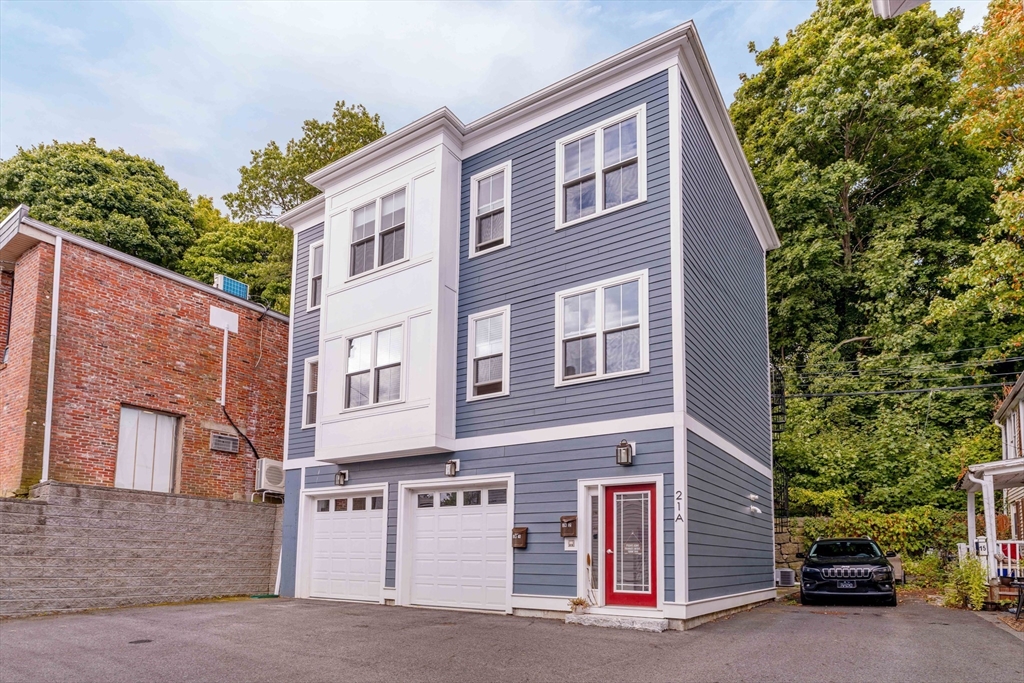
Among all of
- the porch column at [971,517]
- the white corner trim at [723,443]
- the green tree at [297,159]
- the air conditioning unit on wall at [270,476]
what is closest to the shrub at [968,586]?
the porch column at [971,517]

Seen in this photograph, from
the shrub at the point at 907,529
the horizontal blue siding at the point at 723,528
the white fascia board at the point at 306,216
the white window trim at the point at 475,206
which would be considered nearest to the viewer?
A: the horizontal blue siding at the point at 723,528

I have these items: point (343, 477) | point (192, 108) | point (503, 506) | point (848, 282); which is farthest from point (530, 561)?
point (192, 108)

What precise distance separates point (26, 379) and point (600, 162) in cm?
1142

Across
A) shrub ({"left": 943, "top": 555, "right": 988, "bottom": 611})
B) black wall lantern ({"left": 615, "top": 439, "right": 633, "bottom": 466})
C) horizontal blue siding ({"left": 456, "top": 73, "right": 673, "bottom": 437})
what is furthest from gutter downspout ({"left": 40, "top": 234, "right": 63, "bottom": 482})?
shrub ({"left": 943, "top": 555, "right": 988, "bottom": 611})

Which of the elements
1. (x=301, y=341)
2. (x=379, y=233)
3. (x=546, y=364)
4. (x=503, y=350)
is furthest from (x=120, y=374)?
(x=546, y=364)

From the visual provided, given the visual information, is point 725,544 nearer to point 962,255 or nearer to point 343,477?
point 343,477

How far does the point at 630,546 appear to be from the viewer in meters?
11.3

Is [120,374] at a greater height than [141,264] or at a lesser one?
lesser

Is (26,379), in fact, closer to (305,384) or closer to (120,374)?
(120,374)

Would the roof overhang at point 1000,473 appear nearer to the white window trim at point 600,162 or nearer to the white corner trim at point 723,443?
the white corner trim at point 723,443

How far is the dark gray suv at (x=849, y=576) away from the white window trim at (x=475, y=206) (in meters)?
8.23

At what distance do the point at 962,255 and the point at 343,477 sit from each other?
19870 mm

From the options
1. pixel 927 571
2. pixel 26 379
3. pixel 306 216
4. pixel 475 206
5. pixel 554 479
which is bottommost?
pixel 927 571

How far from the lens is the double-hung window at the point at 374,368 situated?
46.3 feet
